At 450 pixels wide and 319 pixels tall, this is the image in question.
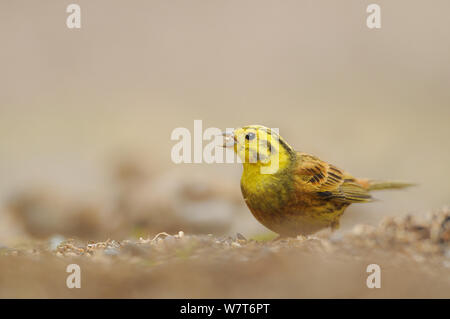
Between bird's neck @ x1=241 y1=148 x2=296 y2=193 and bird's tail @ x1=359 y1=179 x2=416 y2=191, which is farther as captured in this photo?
bird's tail @ x1=359 y1=179 x2=416 y2=191

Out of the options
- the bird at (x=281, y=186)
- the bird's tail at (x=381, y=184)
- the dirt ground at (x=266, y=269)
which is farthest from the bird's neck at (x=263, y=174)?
the bird's tail at (x=381, y=184)

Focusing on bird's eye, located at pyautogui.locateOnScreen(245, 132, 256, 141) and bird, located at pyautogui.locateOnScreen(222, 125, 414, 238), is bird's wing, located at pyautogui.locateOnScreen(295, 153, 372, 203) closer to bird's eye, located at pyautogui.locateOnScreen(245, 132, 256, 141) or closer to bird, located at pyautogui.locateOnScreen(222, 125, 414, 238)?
bird, located at pyautogui.locateOnScreen(222, 125, 414, 238)

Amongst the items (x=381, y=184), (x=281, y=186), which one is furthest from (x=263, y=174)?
(x=381, y=184)

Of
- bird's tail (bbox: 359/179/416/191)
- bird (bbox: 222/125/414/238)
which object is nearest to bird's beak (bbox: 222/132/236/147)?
bird (bbox: 222/125/414/238)

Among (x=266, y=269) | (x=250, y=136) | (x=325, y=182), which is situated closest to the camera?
(x=266, y=269)

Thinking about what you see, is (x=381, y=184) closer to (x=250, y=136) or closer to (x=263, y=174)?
(x=263, y=174)

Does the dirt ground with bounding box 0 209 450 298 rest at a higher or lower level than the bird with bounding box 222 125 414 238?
lower
